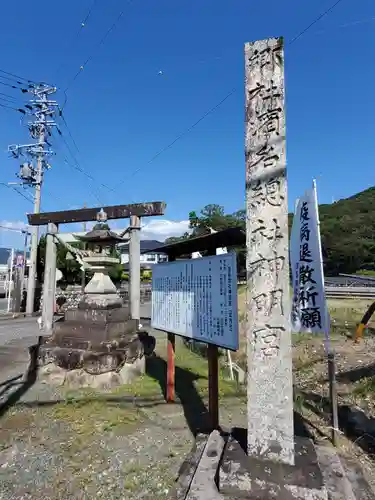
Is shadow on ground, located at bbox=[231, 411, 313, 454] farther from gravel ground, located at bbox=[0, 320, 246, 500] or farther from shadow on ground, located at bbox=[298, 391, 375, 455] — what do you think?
gravel ground, located at bbox=[0, 320, 246, 500]

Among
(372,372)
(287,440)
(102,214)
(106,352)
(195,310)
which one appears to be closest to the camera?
(287,440)

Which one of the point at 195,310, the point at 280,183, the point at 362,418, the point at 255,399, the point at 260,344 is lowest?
the point at 362,418

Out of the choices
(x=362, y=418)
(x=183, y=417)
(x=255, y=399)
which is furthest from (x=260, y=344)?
(x=362, y=418)

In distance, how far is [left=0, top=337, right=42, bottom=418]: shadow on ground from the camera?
5078 mm

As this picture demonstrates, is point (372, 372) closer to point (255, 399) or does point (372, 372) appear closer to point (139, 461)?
point (255, 399)

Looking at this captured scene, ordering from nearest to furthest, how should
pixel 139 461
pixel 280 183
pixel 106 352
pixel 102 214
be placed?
pixel 280 183, pixel 139 461, pixel 106 352, pixel 102 214

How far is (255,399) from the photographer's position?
2.95 meters

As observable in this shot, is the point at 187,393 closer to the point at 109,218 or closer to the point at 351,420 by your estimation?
the point at 351,420

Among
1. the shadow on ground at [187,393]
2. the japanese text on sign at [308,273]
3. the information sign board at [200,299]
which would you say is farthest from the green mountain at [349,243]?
the information sign board at [200,299]

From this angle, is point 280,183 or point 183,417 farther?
point 183,417

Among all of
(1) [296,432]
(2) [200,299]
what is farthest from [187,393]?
(2) [200,299]

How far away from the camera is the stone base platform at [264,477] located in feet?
8.46

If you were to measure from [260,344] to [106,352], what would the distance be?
11.9 ft

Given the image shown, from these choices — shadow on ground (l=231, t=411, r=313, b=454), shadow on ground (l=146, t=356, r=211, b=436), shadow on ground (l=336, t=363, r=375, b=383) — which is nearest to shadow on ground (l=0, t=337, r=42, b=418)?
shadow on ground (l=146, t=356, r=211, b=436)
